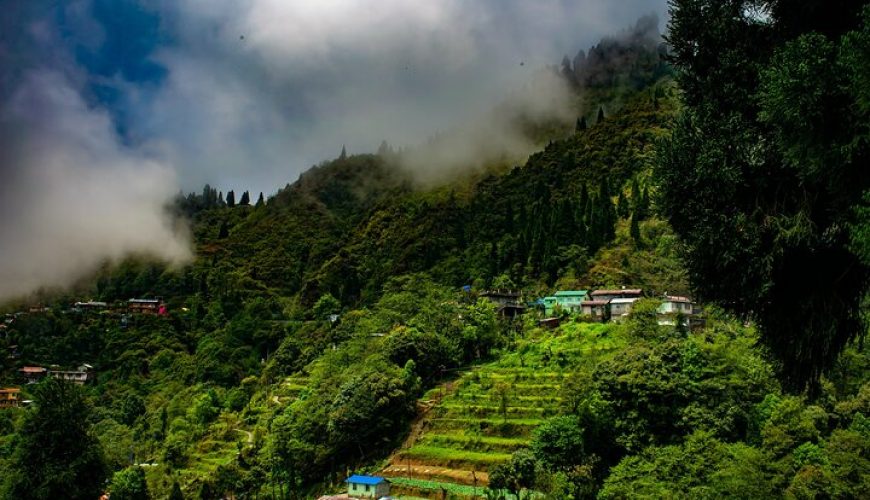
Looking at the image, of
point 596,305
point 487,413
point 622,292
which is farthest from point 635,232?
point 487,413

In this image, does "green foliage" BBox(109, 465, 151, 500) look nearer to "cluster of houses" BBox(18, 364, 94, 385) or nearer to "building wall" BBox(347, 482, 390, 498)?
"building wall" BBox(347, 482, 390, 498)

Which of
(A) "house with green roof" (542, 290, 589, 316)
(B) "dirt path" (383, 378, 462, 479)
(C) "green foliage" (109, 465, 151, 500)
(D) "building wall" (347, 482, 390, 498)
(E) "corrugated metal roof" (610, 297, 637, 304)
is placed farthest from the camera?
(A) "house with green roof" (542, 290, 589, 316)

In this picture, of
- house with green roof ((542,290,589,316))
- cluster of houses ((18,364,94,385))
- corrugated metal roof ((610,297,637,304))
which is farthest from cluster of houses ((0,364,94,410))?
corrugated metal roof ((610,297,637,304))

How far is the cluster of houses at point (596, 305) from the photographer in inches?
1923

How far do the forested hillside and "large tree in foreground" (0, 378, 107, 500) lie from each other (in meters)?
0.09

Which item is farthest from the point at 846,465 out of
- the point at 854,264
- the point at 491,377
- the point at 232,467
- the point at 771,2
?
the point at 232,467

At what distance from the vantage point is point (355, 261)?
115938 mm

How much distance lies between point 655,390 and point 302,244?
390 ft

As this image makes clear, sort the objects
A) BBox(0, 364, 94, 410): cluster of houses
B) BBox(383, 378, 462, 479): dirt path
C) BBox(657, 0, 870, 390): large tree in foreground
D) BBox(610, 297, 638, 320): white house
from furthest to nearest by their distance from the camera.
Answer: BBox(0, 364, 94, 410): cluster of houses < BBox(610, 297, 638, 320): white house < BBox(383, 378, 462, 479): dirt path < BBox(657, 0, 870, 390): large tree in foreground

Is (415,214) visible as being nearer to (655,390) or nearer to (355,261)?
(355,261)

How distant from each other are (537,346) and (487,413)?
10486mm

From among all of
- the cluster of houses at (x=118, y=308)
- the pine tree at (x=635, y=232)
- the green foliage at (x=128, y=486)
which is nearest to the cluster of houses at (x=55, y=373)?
the cluster of houses at (x=118, y=308)

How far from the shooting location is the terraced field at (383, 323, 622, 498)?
36312 mm

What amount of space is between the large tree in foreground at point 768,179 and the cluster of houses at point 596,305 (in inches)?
1517
